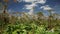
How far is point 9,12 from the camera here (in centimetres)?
233

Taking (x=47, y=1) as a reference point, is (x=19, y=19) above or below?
below

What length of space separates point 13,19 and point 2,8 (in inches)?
7.9

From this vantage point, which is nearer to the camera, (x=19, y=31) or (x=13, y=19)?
(x=19, y=31)

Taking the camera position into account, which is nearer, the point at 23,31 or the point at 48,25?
the point at 23,31

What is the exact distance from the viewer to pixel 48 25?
233 cm

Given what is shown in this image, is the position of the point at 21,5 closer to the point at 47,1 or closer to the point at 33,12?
the point at 33,12

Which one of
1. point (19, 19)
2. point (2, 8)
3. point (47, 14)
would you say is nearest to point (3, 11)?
point (2, 8)

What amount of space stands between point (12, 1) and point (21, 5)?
128mm

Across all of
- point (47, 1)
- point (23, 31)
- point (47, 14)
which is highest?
point (47, 1)

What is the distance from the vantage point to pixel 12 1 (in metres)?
2.32

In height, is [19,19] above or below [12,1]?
below

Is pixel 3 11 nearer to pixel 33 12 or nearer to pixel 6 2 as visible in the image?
pixel 6 2

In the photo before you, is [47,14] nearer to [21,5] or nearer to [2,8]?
[21,5]

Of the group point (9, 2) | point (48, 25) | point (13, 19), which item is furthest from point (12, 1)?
point (48, 25)
